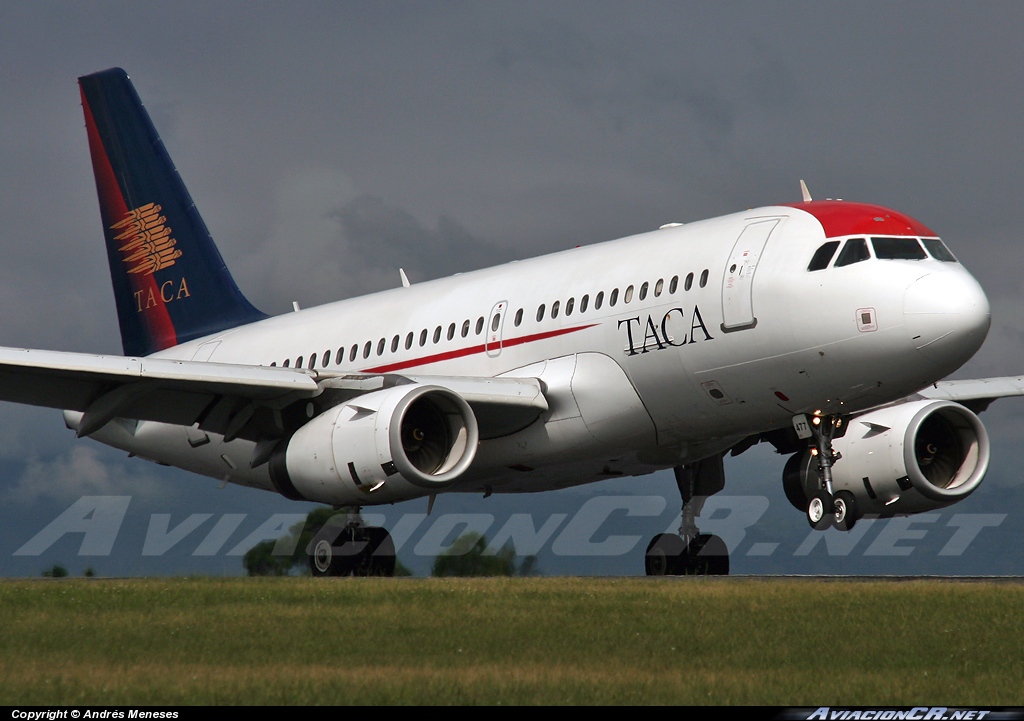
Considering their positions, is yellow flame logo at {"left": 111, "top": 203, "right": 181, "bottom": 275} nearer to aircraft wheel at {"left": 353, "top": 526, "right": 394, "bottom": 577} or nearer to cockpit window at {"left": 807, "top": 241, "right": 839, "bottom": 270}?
aircraft wheel at {"left": 353, "top": 526, "right": 394, "bottom": 577}

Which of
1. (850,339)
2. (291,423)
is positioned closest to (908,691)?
(850,339)

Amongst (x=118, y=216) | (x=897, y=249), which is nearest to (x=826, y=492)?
(x=897, y=249)

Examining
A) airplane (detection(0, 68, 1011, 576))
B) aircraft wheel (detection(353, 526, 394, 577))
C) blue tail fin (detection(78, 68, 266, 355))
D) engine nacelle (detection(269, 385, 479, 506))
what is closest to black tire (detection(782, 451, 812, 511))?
airplane (detection(0, 68, 1011, 576))

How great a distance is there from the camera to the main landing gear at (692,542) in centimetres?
2359

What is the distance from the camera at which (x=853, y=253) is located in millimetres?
18219

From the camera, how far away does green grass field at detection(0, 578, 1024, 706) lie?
346 inches

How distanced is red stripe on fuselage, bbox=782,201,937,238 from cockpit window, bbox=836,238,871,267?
0.18 m

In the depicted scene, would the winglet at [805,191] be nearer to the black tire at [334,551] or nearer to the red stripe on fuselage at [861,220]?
the red stripe on fuselage at [861,220]

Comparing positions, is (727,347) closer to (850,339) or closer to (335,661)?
(850,339)

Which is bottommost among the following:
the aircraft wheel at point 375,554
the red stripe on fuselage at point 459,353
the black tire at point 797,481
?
the aircraft wheel at point 375,554

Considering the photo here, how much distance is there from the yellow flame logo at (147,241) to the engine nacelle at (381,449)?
1116cm

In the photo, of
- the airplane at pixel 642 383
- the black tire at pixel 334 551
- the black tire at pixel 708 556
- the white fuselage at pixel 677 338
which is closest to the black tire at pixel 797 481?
the airplane at pixel 642 383

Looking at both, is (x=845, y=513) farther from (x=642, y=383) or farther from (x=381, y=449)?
(x=381, y=449)
